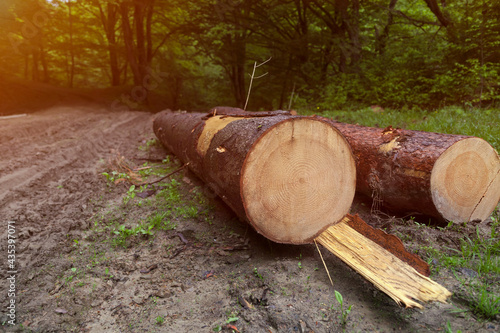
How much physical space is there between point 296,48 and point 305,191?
9.64 metres

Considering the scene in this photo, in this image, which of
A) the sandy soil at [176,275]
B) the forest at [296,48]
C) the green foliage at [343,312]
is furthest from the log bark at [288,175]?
the forest at [296,48]

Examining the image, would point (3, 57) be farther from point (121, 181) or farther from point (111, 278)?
point (111, 278)

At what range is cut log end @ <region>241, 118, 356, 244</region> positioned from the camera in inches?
88.8

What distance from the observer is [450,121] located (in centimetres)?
502

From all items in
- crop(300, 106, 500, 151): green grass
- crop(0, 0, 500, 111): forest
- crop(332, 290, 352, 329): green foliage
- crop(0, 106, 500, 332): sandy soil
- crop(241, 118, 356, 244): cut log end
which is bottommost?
crop(0, 106, 500, 332): sandy soil

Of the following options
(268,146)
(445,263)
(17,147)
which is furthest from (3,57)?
(445,263)

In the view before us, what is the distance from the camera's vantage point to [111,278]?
2277 mm

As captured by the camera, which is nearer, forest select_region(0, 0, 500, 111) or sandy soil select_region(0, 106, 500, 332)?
sandy soil select_region(0, 106, 500, 332)

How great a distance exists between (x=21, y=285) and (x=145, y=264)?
874 millimetres

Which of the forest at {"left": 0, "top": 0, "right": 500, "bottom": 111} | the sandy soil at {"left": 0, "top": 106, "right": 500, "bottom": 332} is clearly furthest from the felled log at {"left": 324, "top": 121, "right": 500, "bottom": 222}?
the forest at {"left": 0, "top": 0, "right": 500, "bottom": 111}

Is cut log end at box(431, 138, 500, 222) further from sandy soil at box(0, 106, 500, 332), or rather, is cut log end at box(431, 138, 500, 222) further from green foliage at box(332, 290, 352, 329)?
green foliage at box(332, 290, 352, 329)

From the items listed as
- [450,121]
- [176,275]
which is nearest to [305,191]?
[176,275]

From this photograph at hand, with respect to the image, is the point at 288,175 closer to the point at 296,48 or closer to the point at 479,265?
the point at 479,265

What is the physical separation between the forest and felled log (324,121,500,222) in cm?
201
